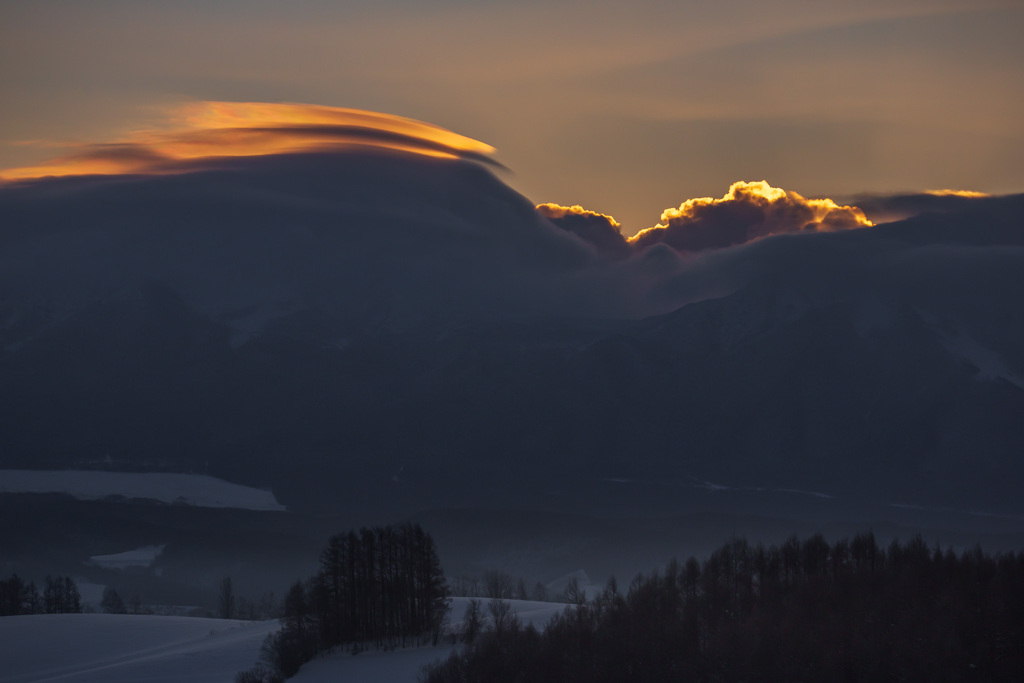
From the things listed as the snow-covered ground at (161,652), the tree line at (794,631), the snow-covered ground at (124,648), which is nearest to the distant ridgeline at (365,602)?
the snow-covered ground at (161,652)

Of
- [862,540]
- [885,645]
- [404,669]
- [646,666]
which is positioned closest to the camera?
[885,645]

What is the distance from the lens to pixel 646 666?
93.9 meters

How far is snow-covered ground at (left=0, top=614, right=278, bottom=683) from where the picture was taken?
402 ft

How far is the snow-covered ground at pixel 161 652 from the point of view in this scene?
116000 mm

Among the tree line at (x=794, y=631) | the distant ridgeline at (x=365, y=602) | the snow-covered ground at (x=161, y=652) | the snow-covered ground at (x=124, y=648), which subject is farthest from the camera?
the distant ridgeline at (x=365, y=602)

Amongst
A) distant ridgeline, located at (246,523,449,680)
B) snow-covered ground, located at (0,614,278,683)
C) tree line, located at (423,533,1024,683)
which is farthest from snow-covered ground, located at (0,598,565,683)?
tree line, located at (423,533,1024,683)

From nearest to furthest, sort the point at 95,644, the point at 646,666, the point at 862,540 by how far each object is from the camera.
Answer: the point at 646,666
the point at 862,540
the point at 95,644

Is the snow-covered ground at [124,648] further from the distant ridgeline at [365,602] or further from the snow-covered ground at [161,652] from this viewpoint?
the distant ridgeline at [365,602]

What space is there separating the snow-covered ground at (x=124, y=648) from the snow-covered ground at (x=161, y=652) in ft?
0.34

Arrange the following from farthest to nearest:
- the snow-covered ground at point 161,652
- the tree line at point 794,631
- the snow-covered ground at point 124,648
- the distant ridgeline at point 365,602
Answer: the distant ridgeline at point 365,602 → the snow-covered ground at point 124,648 → the snow-covered ground at point 161,652 → the tree line at point 794,631

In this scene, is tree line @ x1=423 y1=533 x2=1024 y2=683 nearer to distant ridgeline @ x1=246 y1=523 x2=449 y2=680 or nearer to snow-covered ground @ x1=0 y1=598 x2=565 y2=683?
snow-covered ground @ x1=0 y1=598 x2=565 y2=683

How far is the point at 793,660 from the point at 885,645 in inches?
257

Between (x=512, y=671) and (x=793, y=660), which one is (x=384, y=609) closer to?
(x=512, y=671)

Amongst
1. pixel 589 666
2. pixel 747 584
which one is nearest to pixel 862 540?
pixel 747 584
